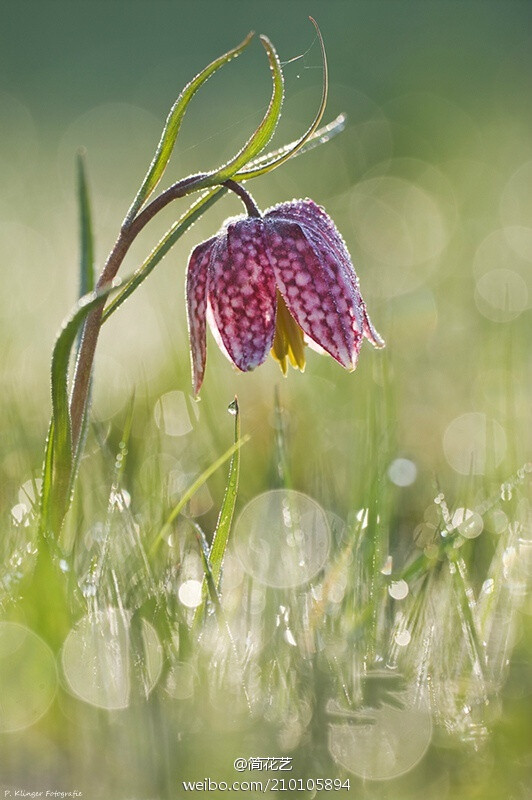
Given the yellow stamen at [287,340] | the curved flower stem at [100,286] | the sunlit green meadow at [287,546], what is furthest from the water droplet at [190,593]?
the yellow stamen at [287,340]

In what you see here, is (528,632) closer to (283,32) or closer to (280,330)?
(280,330)

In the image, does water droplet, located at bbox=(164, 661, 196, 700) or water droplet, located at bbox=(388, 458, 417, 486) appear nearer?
water droplet, located at bbox=(164, 661, 196, 700)

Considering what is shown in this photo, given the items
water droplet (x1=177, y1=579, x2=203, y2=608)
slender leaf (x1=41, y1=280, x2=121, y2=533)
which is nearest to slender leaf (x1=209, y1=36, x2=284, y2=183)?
slender leaf (x1=41, y1=280, x2=121, y2=533)

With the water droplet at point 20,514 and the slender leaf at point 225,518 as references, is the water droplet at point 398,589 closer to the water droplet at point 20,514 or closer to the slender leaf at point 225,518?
the slender leaf at point 225,518

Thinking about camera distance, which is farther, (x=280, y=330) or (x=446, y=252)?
(x=446, y=252)

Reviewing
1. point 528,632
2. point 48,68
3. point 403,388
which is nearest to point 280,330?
point 528,632

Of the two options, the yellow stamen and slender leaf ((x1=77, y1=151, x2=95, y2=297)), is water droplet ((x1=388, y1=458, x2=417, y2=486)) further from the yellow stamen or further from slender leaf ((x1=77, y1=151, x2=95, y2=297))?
slender leaf ((x1=77, y1=151, x2=95, y2=297))
